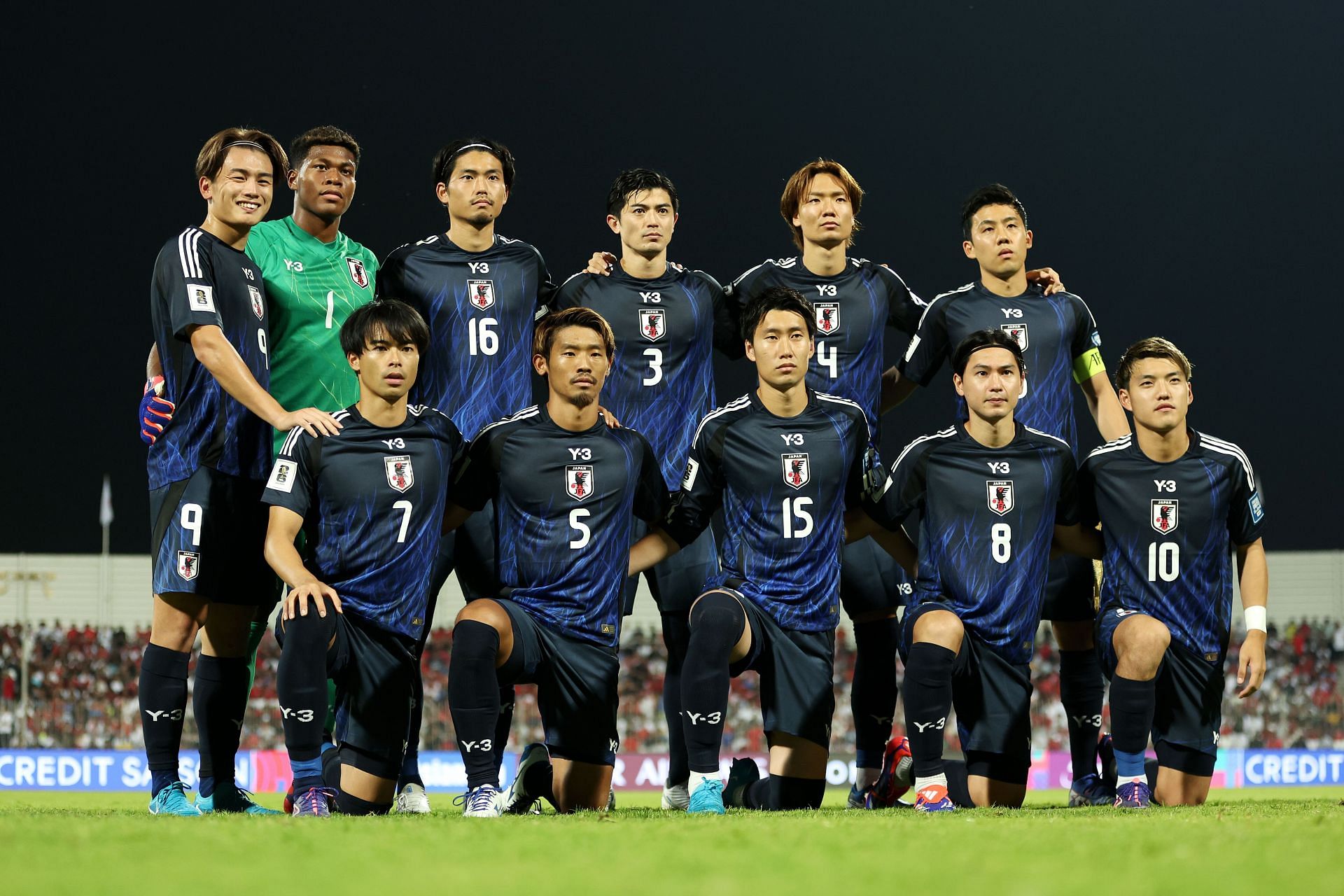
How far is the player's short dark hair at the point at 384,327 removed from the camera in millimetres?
5129

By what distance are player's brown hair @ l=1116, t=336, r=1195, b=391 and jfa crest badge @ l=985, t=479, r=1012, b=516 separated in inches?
29.4

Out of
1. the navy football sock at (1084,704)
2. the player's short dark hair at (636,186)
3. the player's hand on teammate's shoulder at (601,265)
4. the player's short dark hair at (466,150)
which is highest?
the player's short dark hair at (466,150)

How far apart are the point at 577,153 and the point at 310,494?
25520mm

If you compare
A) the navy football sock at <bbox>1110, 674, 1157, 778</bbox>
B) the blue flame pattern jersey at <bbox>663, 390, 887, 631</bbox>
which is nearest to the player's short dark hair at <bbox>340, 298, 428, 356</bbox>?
the blue flame pattern jersey at <bbox>663, 390, 887, 631</bbox>

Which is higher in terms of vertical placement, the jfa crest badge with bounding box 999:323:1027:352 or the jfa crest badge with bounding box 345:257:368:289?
the jfa crest badge with bounding box 345:257:368:289

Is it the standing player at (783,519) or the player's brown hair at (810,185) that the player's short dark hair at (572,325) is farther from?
the player's brown hair at (810,185)

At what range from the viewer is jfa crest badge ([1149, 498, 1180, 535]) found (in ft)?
18.4

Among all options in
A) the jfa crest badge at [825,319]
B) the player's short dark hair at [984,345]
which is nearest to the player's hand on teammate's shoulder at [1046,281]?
the player's short dark hair at [984,345]

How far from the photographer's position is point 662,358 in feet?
19.7

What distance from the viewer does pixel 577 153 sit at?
29688 mm

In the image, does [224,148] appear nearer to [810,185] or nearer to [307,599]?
[307,599]

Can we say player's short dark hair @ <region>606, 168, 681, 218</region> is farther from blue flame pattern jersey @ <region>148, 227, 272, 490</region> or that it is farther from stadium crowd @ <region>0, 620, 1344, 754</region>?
stadium crowd @ <region>0, 620, 1344, 754</region>

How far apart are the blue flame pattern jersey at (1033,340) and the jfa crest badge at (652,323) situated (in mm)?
1221

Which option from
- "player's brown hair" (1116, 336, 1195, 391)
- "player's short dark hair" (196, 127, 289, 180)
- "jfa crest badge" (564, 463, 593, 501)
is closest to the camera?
"jfa crest badge" (564, 463, 593, 501)
